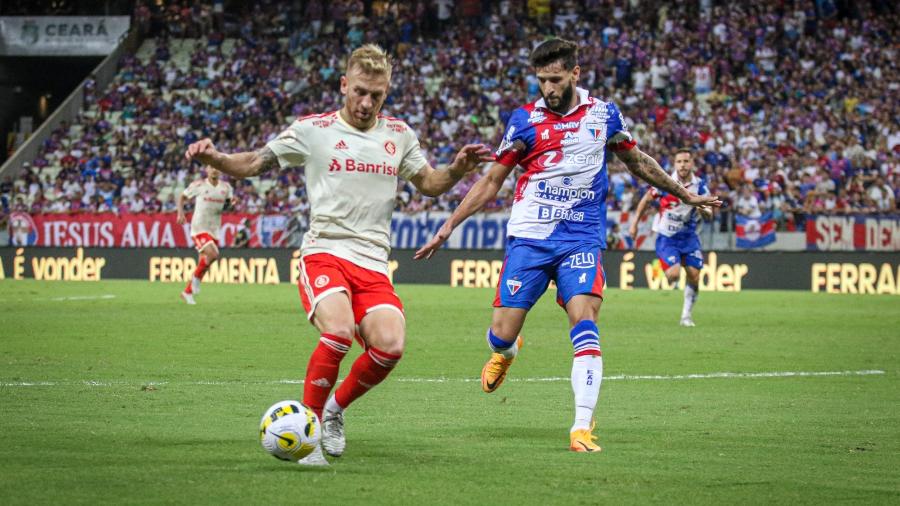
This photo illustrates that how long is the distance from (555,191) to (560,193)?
4 centimetres

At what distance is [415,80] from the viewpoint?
44.5 metres

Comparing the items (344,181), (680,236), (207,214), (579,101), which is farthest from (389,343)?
(207,214)

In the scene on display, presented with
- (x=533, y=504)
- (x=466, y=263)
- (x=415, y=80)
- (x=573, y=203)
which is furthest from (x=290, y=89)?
(x=533, y=504)

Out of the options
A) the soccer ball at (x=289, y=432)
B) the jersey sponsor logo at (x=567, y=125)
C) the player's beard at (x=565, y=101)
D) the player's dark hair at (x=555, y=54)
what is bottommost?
the soccer ball at (x=289, y=432)

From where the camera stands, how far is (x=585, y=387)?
8383 mm

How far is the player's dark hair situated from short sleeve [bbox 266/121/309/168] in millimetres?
1618

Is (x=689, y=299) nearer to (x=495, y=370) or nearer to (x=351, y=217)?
(x=495, y=370)

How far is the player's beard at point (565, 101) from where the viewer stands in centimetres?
897

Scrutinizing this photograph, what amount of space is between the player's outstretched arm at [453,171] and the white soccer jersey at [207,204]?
1861cm

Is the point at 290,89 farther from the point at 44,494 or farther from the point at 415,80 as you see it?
the point at 44,494

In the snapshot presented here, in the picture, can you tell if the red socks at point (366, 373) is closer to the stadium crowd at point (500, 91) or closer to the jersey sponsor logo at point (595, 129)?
the jersey sponsor logo at point (595, 129)

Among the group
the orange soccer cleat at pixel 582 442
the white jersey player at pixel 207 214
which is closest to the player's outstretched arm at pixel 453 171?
the orange soccer cleat at pixel 582 442

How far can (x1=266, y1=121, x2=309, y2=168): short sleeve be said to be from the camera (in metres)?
8.09

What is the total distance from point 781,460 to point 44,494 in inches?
159
